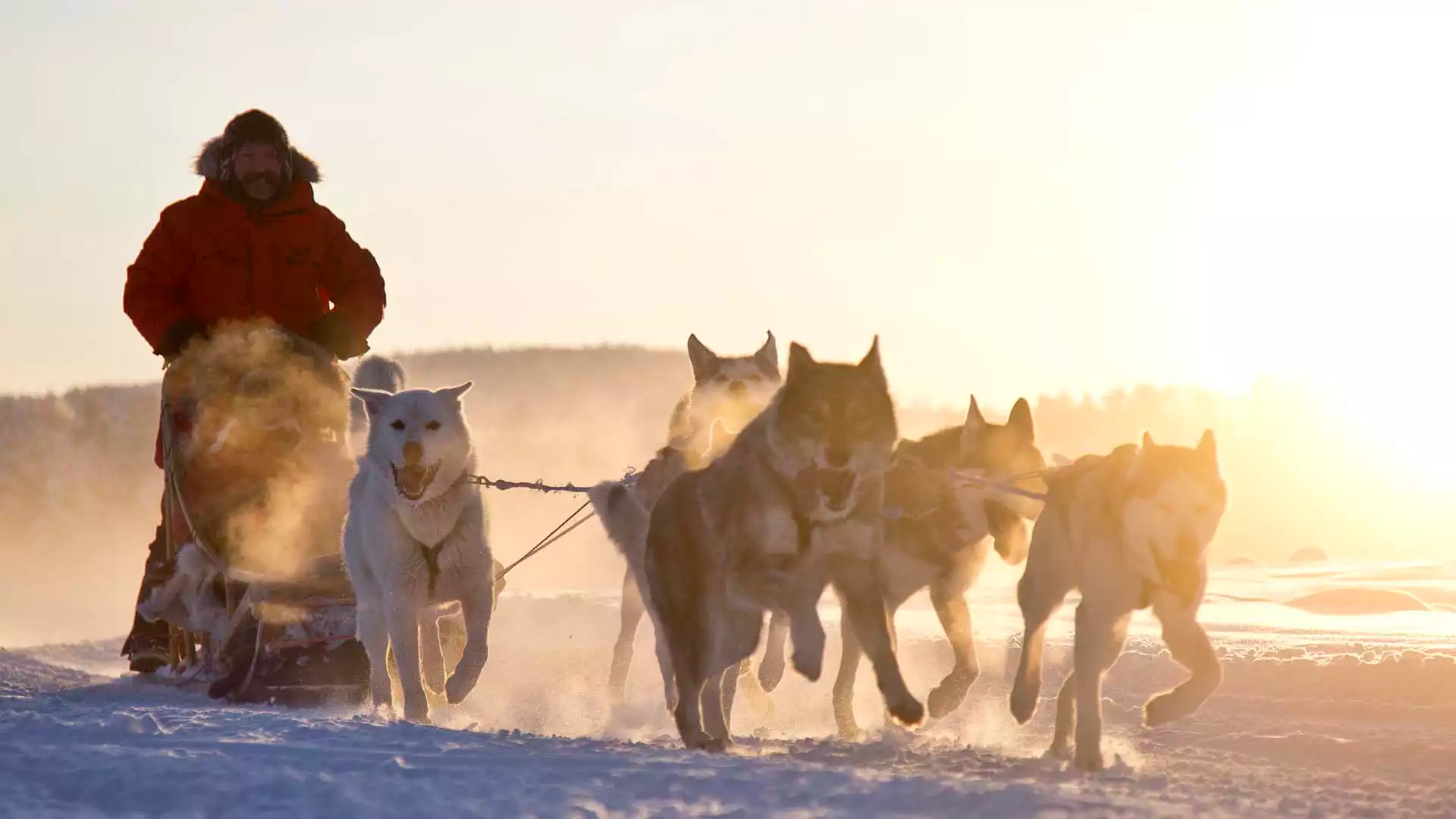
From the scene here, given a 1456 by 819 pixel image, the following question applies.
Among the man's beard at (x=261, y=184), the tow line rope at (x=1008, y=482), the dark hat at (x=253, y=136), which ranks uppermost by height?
the dark hat at (x=253, y=136)

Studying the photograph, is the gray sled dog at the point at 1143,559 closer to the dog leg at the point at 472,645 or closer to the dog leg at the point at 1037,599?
the dog leg at the point at 1037,599

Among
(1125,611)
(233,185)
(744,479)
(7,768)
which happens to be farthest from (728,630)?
(233,185)

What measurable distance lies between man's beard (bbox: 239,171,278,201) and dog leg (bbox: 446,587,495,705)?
8.11 ft

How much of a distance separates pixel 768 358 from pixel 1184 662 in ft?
12.0

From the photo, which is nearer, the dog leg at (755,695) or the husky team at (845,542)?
the husky team at (845,542)

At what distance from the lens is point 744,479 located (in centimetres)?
561

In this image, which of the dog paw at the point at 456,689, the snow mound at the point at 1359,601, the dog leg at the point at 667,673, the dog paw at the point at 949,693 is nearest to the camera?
the dog paw at the point at 949,693

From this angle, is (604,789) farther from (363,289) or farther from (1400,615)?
(1400,615)

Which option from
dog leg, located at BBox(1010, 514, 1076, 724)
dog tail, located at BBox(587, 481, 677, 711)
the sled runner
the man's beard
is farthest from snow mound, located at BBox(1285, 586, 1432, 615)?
the man's beard

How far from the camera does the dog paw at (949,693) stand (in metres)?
6.50

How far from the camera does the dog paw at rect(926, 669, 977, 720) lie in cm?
650

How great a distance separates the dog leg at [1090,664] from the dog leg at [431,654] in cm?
333

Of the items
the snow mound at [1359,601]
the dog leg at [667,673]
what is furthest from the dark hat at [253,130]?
the snow mound at [1359,601]

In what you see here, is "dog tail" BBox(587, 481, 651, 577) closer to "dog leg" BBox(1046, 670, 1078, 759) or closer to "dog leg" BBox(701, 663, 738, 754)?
"dog leg" BBox(701, 663, 738, 754)
